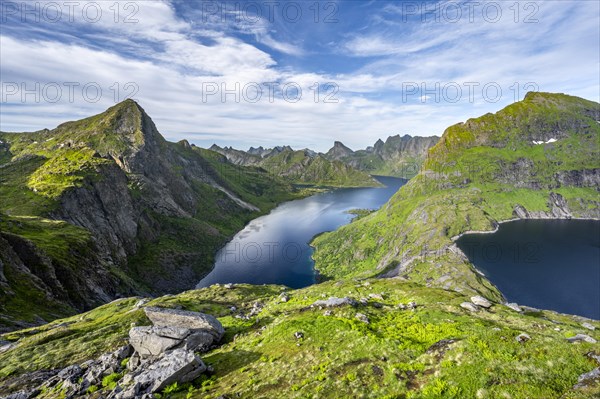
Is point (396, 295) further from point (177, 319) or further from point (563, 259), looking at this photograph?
point (563, 259)

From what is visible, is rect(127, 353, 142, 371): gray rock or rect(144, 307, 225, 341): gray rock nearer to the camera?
rect(127, 353, 142, 371): gray rock

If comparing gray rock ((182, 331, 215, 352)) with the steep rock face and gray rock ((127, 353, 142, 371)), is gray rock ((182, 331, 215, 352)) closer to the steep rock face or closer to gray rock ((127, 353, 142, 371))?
gray rock ((127, 353, 142, 371))

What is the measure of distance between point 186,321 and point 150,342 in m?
4.82

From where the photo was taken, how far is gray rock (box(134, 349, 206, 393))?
72.9 ft

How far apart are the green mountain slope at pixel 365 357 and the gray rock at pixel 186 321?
1.81 meters

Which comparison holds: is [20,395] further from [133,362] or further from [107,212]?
[107,212]

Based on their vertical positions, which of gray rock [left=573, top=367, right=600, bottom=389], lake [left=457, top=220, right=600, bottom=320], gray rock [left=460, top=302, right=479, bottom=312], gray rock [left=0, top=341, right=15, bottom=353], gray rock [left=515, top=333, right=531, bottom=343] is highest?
gray rock [left=573, top=367, right=600, bottom=389]

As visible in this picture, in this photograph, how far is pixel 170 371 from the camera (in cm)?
2288

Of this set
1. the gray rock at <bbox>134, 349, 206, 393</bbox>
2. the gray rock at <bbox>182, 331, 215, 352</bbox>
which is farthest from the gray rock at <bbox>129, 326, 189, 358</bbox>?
the gray rock at <bbox>134, 349, 206, 393</bbox>

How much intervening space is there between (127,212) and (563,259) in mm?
276708

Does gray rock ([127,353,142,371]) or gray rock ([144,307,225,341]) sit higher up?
gray rock ([144,307,225,341])

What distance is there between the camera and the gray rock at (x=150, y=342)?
2759 cm

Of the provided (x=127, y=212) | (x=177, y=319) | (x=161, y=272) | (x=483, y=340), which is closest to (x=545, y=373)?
(x=483, y=340)

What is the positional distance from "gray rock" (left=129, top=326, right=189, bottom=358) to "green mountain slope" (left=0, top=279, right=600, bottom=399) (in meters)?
3.05
